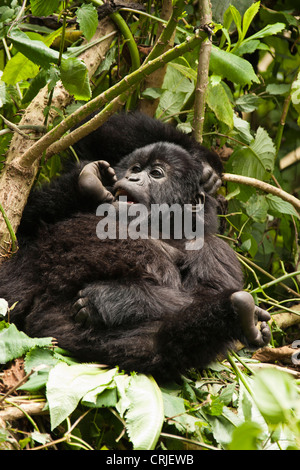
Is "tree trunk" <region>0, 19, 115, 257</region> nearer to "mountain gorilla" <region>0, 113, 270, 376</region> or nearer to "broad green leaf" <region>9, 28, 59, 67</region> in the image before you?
"mountain gorilla" <region>0, 113, 270, 376</region>

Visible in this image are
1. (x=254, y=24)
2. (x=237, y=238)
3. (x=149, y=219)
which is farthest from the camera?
(x=254, y=24)

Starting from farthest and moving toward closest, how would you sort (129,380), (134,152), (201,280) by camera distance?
(134,152) < (201,280) < (129,380)

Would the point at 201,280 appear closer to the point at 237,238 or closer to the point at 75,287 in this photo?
the point at 75,287

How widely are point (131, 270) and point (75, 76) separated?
2.49 feet

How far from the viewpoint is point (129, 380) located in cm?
198

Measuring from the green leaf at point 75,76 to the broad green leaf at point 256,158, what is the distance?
51.0 inches

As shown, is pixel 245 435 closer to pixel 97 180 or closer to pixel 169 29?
pixel 169 29

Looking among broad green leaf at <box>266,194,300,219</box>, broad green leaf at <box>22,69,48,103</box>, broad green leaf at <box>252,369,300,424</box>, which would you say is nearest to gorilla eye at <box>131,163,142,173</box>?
broad green leaf at <box>22,69,48,103</box>

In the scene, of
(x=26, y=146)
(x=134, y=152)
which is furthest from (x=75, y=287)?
(x=134, y=152)

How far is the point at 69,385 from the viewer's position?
1868 mm

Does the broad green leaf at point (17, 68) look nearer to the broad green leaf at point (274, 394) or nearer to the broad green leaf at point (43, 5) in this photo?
the broad green leaf at point (43, 5)

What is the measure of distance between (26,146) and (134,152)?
1.82ft

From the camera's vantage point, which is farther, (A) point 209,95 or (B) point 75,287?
(A) point 209,95

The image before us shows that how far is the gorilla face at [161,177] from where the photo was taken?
102 inches
